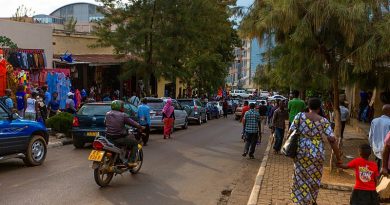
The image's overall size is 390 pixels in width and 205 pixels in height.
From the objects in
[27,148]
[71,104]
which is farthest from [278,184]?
[71,104]

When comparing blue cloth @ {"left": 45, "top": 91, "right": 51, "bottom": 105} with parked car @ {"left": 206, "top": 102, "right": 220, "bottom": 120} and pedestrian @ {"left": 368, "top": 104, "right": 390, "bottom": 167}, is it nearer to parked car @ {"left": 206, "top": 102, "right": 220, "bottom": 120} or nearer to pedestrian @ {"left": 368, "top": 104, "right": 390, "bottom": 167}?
pedestrian @ {"left": 368, "top": 104, "right": 390, "bottom": 167}

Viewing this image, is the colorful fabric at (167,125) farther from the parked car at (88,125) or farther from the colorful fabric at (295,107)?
the colorful fabric at (295,107)

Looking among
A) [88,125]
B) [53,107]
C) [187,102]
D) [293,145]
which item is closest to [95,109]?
[88,125]

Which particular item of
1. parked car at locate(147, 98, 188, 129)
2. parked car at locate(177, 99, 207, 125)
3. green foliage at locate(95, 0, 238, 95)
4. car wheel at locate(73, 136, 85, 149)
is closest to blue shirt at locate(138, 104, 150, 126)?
car wheel at locate(73, 136, 85, 149)

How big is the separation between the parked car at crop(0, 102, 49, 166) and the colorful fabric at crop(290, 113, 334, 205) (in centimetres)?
642

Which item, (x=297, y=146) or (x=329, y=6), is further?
(x=329, y=6)

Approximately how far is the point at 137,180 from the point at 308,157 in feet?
14.5

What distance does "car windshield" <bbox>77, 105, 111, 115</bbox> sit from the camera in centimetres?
1478

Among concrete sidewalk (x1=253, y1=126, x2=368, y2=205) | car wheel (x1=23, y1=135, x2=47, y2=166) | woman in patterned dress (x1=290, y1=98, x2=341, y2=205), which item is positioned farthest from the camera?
car wheel (x1=23, y1=135, x2=47, y2=166)

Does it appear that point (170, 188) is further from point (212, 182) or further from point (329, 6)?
point (329, 6)

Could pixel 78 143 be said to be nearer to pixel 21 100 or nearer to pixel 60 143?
pixel 60 143

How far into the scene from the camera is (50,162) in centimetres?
1196

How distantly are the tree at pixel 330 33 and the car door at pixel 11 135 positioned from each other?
18.3 feet

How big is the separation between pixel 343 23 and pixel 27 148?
7.27 metres
